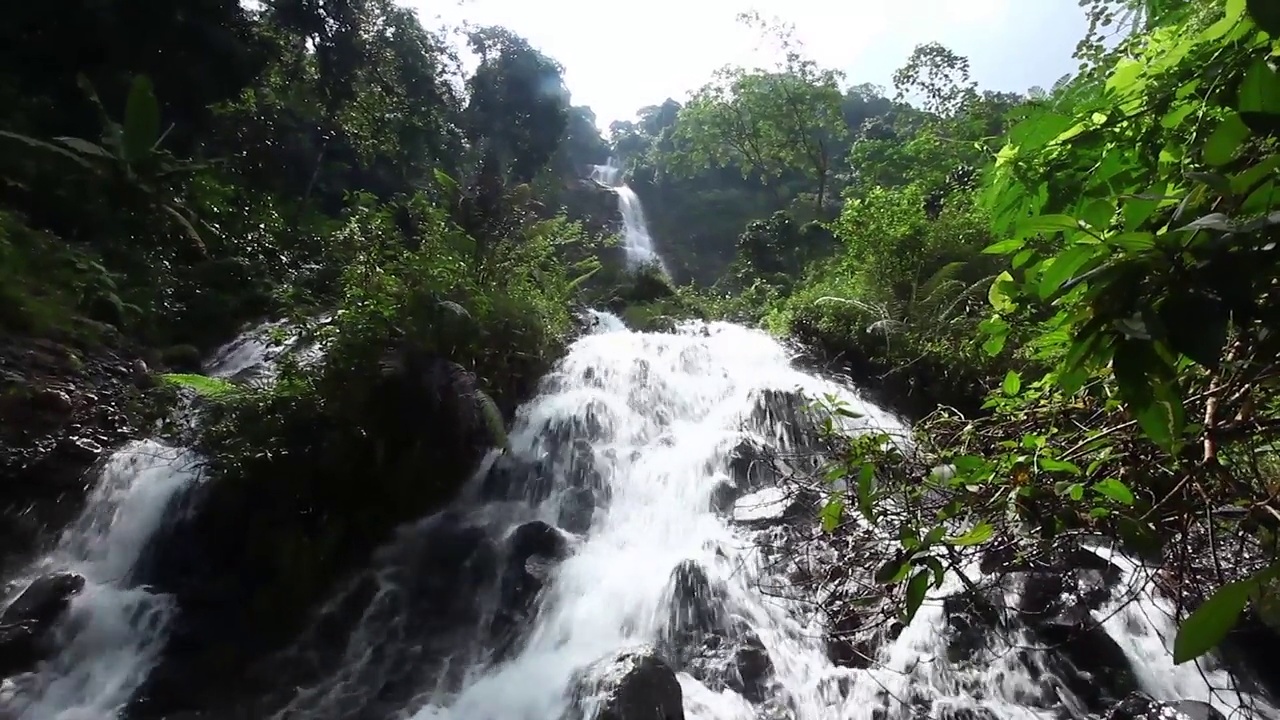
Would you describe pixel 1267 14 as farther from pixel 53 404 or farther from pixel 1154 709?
pixel 53 404

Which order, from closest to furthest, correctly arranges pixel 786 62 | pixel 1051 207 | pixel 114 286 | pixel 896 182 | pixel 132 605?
1. pixel 1051 207
2. pixel 132 605
3. pixel 114 286
4. pixel 896 182
5. pixel 786 62

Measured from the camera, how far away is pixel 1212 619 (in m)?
0.62

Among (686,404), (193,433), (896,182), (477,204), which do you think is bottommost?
(193,433)

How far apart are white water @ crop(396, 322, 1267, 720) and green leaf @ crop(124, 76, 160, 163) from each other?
2342 mm

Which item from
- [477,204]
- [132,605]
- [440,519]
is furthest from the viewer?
[477,204]

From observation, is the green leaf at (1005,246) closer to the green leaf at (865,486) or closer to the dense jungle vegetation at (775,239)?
the dense jungle vegetation at (775,239)

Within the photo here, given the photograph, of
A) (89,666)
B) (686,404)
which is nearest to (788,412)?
(686,404)

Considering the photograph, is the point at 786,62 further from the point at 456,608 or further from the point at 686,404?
the point at 456,608

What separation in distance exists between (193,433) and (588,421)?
162 inches

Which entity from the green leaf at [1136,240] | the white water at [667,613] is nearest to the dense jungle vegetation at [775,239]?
the green leaf at [1136,240]

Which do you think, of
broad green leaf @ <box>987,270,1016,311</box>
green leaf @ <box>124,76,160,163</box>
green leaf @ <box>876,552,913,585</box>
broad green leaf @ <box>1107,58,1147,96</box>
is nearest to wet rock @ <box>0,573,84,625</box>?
green leaf @ <box>124,76,160,163</box>

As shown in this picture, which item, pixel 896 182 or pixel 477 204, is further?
pixel 896 182

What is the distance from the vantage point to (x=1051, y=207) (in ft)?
4.56

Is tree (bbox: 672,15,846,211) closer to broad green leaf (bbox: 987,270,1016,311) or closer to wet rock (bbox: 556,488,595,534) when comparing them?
wet rock (bbox: 556,488,595,534)
